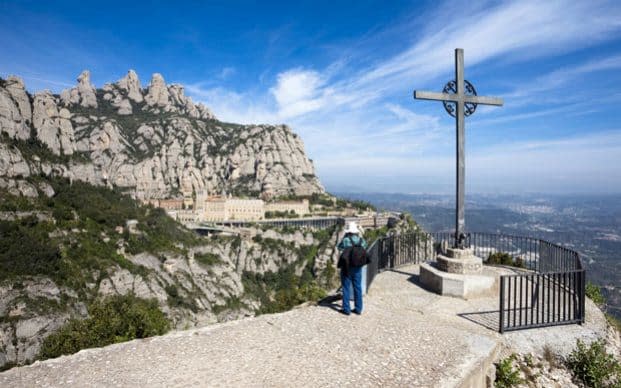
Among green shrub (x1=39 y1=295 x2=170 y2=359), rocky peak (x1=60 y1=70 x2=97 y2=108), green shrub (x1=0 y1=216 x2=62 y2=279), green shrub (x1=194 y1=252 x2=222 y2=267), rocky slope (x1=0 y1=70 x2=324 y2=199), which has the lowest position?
green shrub (x1=194 y1=252 x2=222 y2=267)

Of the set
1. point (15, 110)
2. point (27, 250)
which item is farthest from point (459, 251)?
point (15, 110)

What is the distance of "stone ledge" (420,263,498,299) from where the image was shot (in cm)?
762

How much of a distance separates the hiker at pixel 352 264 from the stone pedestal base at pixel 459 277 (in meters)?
2.68

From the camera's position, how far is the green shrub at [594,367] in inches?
197

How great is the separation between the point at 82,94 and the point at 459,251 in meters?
158

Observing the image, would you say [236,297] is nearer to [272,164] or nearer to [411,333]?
[411,333]

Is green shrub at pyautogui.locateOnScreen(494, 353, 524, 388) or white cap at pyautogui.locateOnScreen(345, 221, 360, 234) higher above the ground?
white cap at pyautogui.locateOnScreen(345, 221, 360, 234)

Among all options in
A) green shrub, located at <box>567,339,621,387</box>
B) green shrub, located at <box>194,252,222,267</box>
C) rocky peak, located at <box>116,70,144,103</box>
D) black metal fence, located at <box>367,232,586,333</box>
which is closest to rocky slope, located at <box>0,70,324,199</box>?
rocky peak, located at <box>116,70,144,103</box>

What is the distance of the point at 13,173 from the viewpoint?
54.3m

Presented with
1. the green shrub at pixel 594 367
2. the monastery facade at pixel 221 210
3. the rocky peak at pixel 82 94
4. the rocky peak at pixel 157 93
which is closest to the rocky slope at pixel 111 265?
the green shrub at pixel 594 367

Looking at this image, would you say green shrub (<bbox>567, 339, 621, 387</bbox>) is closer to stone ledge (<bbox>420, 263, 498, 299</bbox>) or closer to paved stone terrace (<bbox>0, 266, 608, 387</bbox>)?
paved stone terrace (<bbox>0, 266, 608, 387</bbox>)

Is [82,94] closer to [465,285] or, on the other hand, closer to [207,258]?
[207,258]

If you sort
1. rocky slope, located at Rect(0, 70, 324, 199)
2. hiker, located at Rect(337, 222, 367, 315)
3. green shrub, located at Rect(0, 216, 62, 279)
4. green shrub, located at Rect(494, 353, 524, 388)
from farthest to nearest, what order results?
rocky slope, located at Rect(0, 70, 324, 199) → green shrub, located at Rect(0, 216, 62, 279) → hiker, located at Rect(337, 222, 367, 315) → green shrub, located at Rect(494, 353, 524, 388)

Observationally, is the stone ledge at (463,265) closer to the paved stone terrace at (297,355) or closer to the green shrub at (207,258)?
the paved stone terrace at (297,355)
